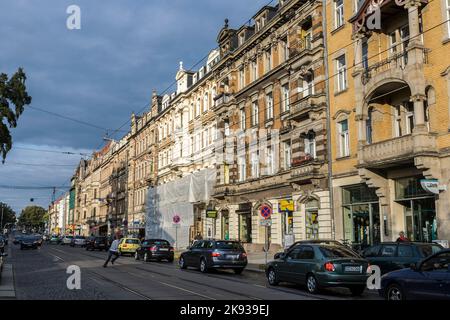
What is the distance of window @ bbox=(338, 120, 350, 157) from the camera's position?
27294mm

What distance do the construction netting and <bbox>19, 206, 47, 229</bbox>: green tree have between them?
139 m

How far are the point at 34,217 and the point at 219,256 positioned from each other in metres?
183

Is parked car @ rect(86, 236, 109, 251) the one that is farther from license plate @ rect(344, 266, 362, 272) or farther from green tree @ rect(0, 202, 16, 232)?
green tree @ rect(0, 202, 16, 232)

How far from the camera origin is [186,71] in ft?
177

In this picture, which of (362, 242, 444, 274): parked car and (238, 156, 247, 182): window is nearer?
(362, 242, 444, 274): parked car

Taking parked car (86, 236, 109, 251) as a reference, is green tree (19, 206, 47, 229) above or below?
above

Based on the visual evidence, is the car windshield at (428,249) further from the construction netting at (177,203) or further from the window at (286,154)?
the construction netting at (177,203)

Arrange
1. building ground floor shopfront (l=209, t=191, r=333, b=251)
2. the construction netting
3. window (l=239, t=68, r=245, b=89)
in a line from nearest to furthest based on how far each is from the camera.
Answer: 1. building ground floor shopfront (l=209, t=191, r=333, b=251)
2. window (l=239, t=68, r=245, b=89)
3. the construction netting

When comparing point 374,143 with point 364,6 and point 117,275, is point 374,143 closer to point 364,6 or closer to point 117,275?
point 364,6

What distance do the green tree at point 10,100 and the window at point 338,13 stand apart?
56.4 ft

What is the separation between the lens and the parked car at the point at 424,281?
1042 cm

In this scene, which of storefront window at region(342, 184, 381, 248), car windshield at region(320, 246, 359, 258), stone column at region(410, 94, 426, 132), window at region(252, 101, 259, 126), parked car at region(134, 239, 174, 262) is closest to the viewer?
car windshield at region(320, 246, 359, 258)

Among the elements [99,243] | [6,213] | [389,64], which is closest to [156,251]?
[389,64]

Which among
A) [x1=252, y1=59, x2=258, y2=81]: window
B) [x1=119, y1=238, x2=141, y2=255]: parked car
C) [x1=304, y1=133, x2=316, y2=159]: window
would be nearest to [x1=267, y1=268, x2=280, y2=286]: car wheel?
[x1=304, y1=133, x2=316, y2=159]: window
